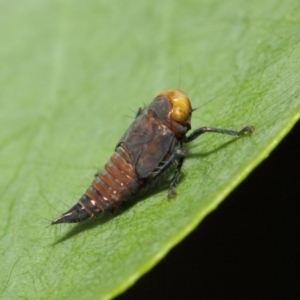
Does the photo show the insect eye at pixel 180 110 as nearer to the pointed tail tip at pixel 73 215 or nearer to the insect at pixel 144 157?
the insect at pixel 144 157

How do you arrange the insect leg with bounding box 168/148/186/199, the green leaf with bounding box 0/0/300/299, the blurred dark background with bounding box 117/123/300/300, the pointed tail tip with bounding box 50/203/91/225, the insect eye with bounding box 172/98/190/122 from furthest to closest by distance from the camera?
the blurred dark background with bounding box 117/123/300/300 < the insect eye with bounding box 172/98/190/122 < the pointed tail tip with bounding box 50/203/91/225 < the insect leg with bounding box 168/148/186/199 < the green leaf with bounding box 0/0/300/299

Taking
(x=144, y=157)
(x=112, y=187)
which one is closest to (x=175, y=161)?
(x=144, y=157)

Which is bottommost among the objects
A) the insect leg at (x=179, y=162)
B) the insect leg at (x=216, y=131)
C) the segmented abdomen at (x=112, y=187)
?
the segmented abdomen at (x=112, y=187)

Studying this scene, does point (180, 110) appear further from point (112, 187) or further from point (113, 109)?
point (113, 109)

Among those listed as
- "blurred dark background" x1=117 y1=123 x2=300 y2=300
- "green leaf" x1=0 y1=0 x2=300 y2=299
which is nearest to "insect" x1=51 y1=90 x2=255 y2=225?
"green leaf" x1=0 y1=0 x2=300 y2=299

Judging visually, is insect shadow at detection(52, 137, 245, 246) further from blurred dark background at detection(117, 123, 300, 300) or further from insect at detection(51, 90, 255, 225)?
blurred dark background at detection(117, 123, 300, 300)

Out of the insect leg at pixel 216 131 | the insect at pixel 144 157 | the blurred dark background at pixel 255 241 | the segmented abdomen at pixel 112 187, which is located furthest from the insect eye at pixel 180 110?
the blurred dark background at pixel 255 241
